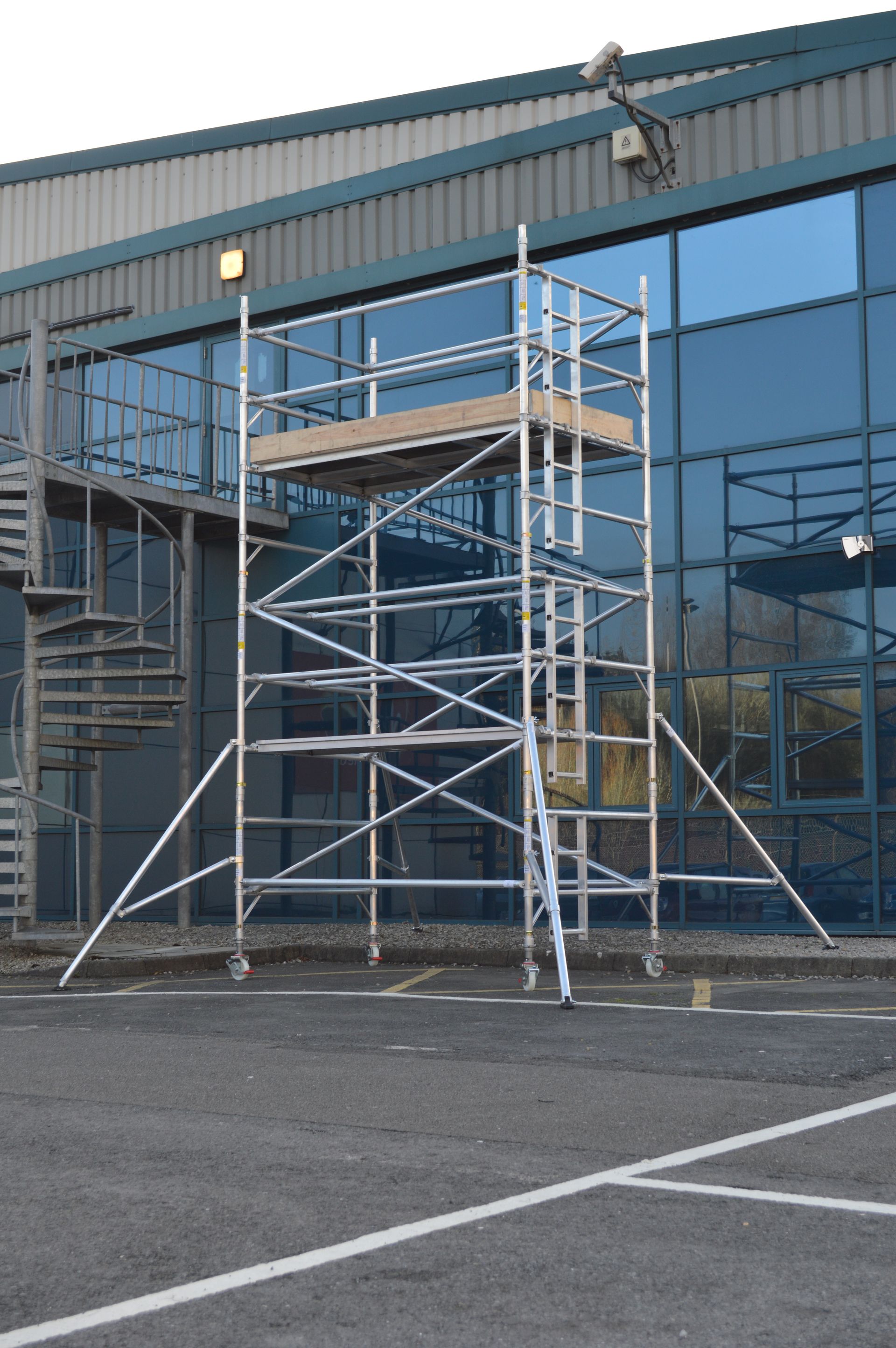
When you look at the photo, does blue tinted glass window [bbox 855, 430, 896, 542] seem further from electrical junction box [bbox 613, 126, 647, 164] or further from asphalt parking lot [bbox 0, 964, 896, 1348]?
asphalt parking lot [bbox 0, 964, 896, 1348]

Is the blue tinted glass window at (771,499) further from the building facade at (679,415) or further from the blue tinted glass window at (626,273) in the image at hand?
the blue tinted glass window at (626,273)

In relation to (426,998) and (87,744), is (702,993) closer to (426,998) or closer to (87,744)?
(426,998)

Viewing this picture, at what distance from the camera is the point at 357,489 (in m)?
12.6

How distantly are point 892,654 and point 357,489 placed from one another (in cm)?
499

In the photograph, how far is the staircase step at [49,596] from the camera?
1372cm

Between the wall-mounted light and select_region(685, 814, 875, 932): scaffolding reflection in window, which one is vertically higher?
the wall-mounted light

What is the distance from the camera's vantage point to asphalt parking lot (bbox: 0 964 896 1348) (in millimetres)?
3180

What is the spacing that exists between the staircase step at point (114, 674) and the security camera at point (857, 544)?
20.9 feet

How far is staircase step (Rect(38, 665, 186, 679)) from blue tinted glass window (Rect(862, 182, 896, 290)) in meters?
7.50

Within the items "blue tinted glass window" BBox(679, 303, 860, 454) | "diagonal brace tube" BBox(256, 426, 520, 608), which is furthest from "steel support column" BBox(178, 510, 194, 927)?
"blue tinted glass window" BBox(679, 303, 860, 454)

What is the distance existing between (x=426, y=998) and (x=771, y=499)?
6444 mm

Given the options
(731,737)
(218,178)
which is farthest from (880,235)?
(218,178)

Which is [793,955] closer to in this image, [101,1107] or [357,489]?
[357,489]

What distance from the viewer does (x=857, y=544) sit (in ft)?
42.7
